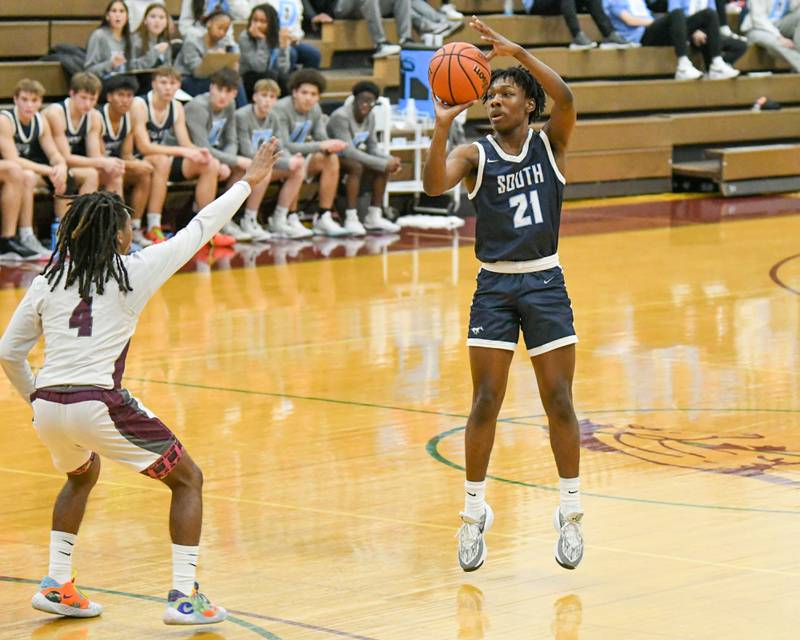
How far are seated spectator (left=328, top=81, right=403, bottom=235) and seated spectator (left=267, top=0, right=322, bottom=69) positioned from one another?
1198 millimetres

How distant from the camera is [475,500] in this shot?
5359mm

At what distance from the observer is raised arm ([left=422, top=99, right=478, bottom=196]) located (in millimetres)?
5188

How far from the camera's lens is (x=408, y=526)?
580cm

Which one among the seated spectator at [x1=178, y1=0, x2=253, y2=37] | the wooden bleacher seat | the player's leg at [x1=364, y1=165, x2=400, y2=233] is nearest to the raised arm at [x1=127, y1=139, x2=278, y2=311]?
the player's leg at [x1=364, y1=165, x2=400, y2=233]

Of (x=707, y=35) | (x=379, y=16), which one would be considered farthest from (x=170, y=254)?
(x=707, y=35)

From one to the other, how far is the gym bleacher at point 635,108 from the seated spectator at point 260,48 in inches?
39.7

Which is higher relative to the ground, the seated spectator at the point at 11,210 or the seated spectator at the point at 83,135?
the seated spectator at the point at 83,135

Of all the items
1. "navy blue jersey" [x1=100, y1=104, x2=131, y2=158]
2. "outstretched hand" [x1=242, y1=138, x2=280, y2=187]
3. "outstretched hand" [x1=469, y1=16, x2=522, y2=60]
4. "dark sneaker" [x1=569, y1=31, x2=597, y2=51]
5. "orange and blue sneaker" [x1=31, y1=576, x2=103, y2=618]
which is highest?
"dark sneaker" [x1=569, y1=31, x2=597, y2=51]

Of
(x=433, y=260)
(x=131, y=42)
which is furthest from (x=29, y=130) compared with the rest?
(x=433, y=260)

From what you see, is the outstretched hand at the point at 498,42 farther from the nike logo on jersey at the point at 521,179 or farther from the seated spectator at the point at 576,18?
the seated spectator at the point at 576,18

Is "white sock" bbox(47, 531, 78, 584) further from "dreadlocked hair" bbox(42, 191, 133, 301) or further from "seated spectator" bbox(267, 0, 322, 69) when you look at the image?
"seated spectator" bbox(267, 0, 322, 69)

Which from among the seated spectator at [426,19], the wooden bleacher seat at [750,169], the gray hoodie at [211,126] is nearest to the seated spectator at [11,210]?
the gray hoodie at [211,126]

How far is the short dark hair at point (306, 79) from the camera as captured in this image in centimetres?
1391

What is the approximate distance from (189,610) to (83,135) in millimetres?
8907
